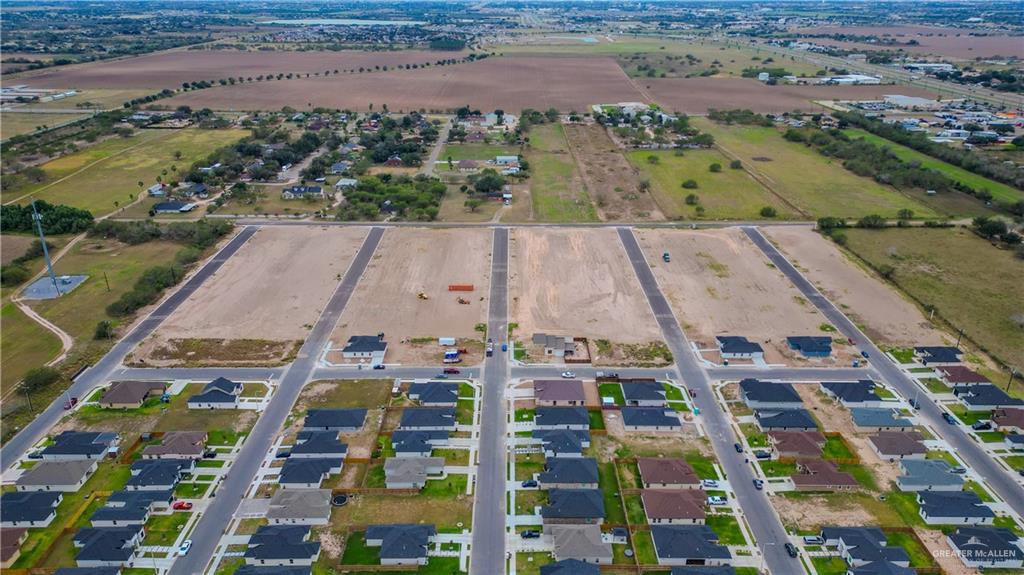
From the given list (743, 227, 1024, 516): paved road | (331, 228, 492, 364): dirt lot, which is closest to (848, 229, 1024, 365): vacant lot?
(743, 227, 1024, 516): paved road

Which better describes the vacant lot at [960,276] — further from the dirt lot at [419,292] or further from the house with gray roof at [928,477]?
the dirt lot at [419,292]

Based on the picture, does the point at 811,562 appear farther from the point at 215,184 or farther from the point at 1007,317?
the point at 215,184

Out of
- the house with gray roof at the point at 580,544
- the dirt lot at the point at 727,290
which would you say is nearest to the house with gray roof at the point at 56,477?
the house with gray roof at the point at 580,544

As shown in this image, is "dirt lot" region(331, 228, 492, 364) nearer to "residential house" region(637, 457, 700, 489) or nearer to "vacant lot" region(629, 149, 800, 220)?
"residential house" region(637, 457, 700, 489)

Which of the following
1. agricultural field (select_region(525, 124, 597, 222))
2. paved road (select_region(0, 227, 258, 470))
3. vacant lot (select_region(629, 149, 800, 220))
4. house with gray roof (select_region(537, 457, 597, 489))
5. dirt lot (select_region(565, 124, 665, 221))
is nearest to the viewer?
house with gray roof (select_region(537, 457, 597, 489))

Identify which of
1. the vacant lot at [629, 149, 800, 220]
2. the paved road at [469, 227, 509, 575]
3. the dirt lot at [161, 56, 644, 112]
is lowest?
the paved road at [469, 227, 509, 575]

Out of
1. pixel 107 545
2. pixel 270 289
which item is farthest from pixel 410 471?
pixel 270 289

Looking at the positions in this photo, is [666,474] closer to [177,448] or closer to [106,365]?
[177,448]
